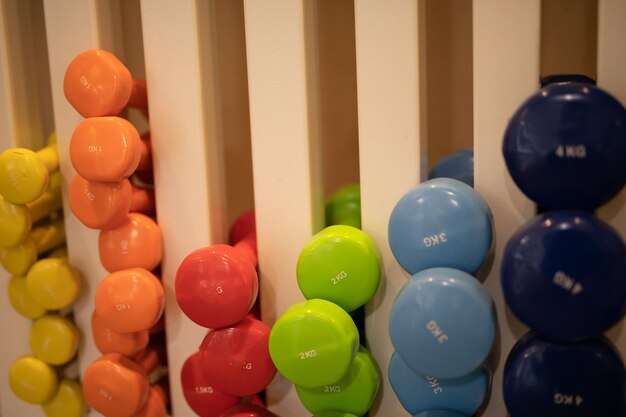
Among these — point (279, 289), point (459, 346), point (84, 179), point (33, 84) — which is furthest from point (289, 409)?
point (33, 84)

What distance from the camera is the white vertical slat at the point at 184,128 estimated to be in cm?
116

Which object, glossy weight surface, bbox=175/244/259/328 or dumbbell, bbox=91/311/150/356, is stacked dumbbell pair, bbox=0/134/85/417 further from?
glossy weight surface, bbox=175/244/259/328

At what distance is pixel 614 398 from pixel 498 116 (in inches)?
16.7

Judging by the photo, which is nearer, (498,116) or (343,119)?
(498,116)

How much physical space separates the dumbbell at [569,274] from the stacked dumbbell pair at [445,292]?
0.06 m

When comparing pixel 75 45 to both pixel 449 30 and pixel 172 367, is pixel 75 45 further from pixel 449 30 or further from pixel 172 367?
pixel 449 30

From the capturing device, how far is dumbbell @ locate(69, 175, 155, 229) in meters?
1.15

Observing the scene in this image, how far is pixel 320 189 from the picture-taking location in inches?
45.4

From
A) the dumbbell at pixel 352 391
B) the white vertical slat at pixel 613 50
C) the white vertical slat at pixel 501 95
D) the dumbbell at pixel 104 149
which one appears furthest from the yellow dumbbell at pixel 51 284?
the white vertical slat at pixel 613 50

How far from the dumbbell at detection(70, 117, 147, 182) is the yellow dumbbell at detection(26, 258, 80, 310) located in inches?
8.3

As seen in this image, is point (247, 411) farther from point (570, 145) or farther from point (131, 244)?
point (570, 145)

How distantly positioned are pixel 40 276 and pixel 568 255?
91cm

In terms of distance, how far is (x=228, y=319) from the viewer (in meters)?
1.08

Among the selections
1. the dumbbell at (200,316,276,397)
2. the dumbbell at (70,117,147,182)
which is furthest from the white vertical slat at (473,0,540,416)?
the dumbbell at (70,117,147,182)
